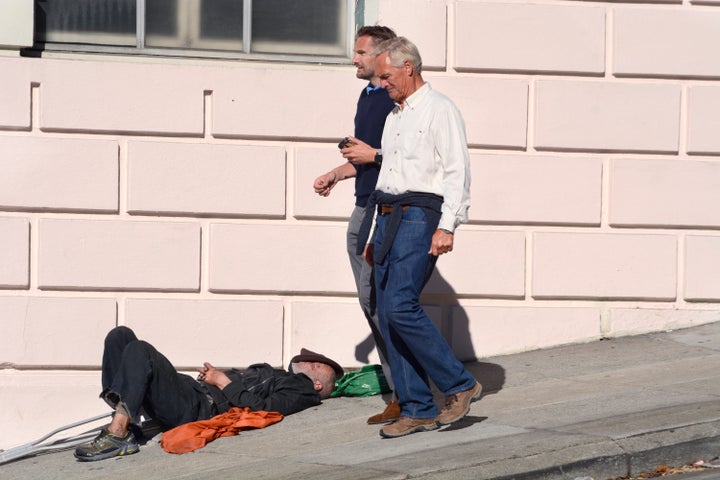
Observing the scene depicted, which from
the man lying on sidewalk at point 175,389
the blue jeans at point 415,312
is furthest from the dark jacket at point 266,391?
the blue jeans at point 415,312

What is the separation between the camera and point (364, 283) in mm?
6402

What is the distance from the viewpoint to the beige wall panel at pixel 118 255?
Answer: 7.56 metres

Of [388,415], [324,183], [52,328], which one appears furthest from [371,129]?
[52,328]

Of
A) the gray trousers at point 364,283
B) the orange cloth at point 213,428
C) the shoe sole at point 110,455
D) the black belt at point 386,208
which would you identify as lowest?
the shoe sole at point 110,455

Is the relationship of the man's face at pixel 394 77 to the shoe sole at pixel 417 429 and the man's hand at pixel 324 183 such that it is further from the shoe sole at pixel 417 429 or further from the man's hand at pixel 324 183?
the shoe sole at pixel 417 429

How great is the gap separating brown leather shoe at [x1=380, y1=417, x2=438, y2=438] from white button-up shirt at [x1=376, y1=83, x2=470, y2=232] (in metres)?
1.01

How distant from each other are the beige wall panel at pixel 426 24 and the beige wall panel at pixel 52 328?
2.68 metres

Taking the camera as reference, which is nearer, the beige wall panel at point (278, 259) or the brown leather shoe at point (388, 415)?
the brown leather shoe at point (388, 415)

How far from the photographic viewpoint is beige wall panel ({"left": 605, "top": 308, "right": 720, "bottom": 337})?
7863 mm

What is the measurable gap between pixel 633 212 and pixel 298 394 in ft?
9.03

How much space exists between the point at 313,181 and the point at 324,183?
1.24 m

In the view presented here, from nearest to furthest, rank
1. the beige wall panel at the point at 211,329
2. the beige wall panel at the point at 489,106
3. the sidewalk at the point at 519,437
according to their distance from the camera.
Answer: the sidewalk at the point at 519,437 < the beige wall panel at the point at 211,329 < the beige wall panel at the point at 489,106

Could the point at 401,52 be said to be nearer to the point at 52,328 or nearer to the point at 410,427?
the point at 410,427

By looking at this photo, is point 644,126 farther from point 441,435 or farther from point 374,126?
point 441,435
